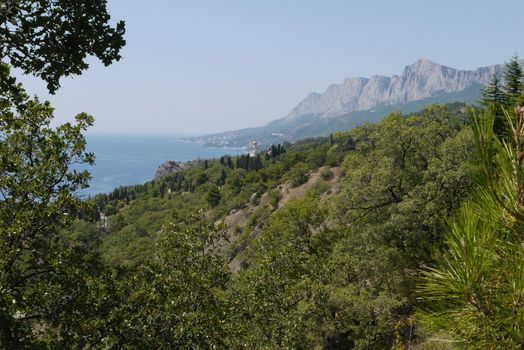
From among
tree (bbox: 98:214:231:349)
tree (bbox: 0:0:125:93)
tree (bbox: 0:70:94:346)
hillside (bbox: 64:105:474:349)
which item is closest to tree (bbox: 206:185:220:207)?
hillside (bbox: 64:105:474:349)

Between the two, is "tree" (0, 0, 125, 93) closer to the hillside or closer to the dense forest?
the dense forest

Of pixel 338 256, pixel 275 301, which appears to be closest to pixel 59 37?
pixel 275 301

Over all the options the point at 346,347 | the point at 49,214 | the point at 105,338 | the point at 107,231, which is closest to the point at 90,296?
the point at 105,338

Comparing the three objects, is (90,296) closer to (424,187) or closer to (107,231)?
(424,187)

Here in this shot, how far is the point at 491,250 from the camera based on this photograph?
14.2 ft

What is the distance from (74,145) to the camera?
36.1ft

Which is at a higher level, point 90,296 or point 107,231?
point 90,296

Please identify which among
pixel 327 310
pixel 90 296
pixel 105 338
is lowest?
pixel 327 310

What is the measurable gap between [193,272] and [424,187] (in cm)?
1777

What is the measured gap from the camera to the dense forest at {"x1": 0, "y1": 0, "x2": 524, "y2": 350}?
176 inches

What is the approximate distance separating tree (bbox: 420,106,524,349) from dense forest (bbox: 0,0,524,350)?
0.06 ft

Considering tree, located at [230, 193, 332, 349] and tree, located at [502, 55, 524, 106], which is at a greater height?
tree, located at [502, 55, 524, 106]

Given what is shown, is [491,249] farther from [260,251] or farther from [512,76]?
[512,76]

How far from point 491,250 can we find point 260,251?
22.4 metres
